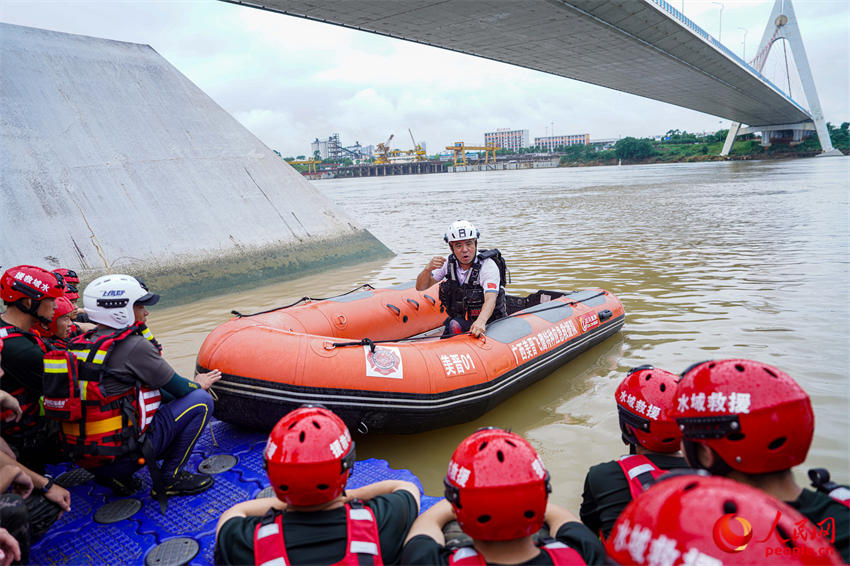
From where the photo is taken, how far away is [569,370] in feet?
14.9

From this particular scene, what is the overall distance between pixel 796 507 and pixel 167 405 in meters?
2.46

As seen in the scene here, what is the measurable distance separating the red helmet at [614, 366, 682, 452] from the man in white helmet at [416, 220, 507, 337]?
214 cm

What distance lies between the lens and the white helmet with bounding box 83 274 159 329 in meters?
2.23

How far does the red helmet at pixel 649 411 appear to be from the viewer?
1.75 metres

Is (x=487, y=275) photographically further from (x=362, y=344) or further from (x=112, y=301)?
(x=112, y=301)

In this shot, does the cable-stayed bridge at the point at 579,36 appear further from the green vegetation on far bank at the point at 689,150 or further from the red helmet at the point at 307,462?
the green vegetation on far bank at the point at 689,150

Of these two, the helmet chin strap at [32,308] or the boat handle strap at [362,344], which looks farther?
the boat handle strap at [362,344]

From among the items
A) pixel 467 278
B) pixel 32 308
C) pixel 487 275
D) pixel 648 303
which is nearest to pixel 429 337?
pixel 467 278

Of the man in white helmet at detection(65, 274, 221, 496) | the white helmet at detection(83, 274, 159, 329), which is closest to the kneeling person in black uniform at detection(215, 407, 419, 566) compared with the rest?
the man in white helmet at detection(65, 274, 221, 496)

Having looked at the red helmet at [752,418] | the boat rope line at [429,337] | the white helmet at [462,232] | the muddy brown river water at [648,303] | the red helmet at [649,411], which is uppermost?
the white helmet at [462,232]

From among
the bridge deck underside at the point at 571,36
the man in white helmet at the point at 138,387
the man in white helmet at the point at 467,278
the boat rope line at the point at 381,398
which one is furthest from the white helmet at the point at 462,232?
the bridge deck underside at the point at 571,36

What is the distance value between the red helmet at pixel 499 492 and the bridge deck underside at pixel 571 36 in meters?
15.1

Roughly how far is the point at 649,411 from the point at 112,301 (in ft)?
7.21

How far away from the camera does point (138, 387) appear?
2270mm
